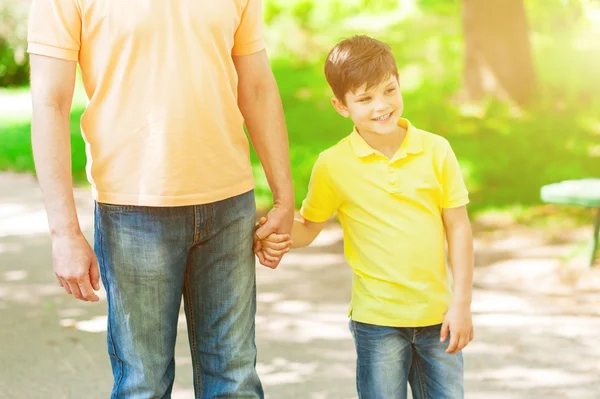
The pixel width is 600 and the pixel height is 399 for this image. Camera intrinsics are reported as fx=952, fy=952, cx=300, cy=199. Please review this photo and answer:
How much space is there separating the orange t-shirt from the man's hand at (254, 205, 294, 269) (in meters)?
0.27

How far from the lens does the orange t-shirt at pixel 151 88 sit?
8.27ft

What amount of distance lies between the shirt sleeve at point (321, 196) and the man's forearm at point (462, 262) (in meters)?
0.40

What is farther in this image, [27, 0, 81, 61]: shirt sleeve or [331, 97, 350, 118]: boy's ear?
[331, 97, 350, 118]: boy's ear

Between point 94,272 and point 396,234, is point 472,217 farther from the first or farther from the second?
point 94,272

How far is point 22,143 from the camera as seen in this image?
38.0ft

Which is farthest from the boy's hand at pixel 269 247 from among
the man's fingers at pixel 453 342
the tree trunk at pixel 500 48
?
the tree trunk at pixel 500 48

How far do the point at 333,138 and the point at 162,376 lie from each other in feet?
24.9

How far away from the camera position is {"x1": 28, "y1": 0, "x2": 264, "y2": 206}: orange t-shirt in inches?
99.2

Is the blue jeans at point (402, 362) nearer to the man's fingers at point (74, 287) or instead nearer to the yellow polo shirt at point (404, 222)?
the yellow polo shirt at point (404, 222)

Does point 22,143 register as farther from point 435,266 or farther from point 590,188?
point 435,266

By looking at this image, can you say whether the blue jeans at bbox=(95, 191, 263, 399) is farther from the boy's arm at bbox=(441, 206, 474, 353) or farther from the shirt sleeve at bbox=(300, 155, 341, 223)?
the boy's arm at bbox=(441, 206, 474, 353)

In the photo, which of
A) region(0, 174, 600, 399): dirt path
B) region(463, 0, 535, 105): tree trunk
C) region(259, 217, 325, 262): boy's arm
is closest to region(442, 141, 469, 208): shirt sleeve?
region(259, 217, 325, 262): boy's arm

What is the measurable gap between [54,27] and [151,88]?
296 millimetres

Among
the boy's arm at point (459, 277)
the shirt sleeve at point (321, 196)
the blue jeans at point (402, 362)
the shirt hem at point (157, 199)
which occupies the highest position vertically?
the shirt hem at point (157, 199)
